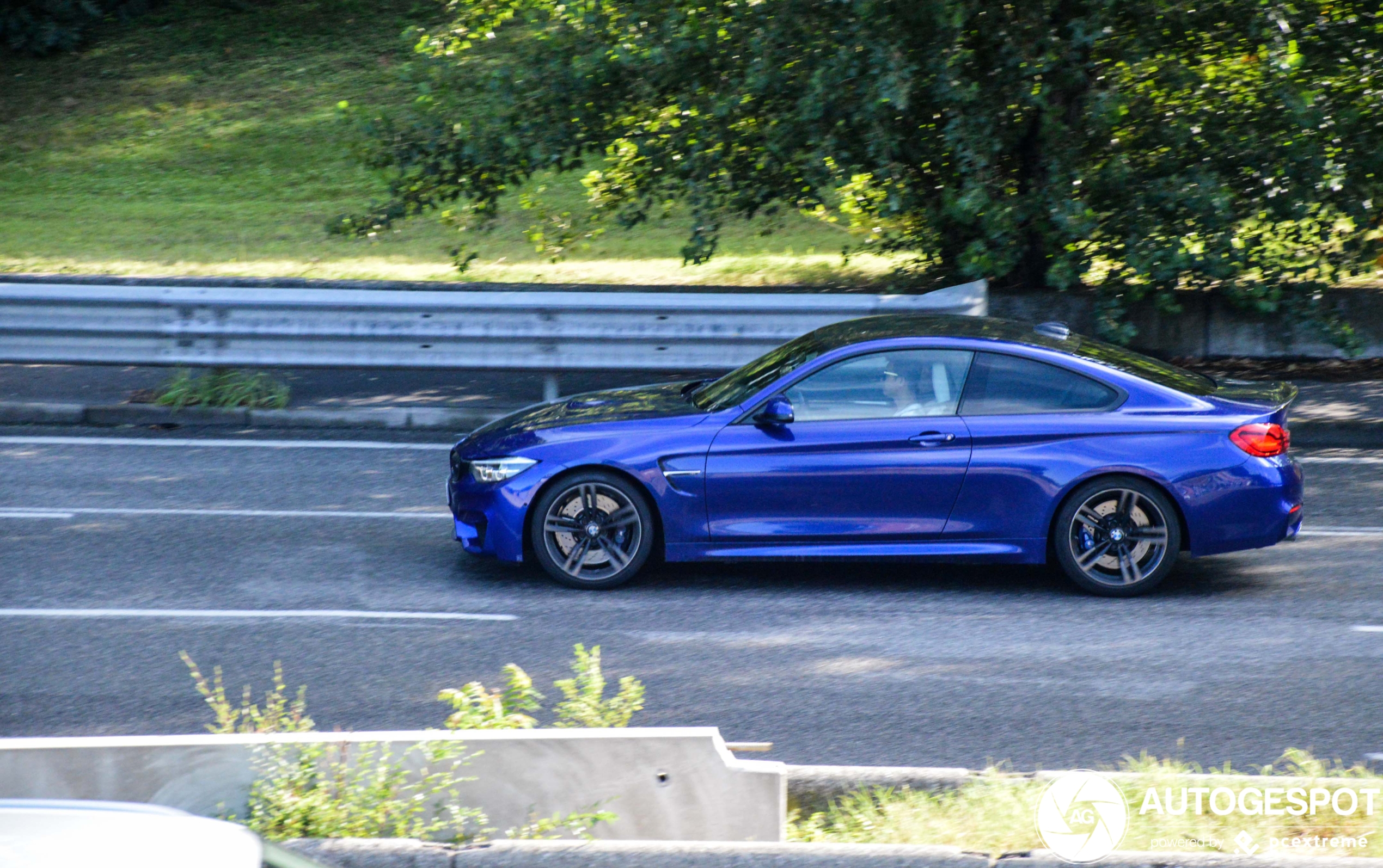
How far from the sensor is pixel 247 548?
8297 mm

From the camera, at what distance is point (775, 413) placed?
7328mm

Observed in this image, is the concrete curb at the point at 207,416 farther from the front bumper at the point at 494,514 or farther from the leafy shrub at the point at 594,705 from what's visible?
the leafy shrub at the point at 594,705

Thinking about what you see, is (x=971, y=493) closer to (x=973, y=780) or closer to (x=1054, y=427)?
(x=1054, y=427)

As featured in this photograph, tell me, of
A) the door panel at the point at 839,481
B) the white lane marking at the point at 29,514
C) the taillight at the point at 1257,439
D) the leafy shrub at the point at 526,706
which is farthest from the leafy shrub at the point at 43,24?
the leafy shrub at the point at 526,706

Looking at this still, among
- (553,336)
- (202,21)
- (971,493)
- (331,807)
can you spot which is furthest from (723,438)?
(202,21)

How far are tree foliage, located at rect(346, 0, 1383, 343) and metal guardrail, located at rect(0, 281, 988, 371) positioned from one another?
1.42 m

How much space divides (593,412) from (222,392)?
5.11 m

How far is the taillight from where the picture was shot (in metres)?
7.25

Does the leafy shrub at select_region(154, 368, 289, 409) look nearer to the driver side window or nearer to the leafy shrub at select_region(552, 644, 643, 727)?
the driver side window

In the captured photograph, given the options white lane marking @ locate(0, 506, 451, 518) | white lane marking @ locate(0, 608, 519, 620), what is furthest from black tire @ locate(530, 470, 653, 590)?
white lane marking @ locate(0, 506, 451, 518)

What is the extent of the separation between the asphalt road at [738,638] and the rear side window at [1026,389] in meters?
1.01

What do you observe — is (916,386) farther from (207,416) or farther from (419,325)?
(207,416)

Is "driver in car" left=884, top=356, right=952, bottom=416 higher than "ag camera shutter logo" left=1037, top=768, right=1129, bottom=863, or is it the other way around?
"driver in car" left=884, top=356, right=952, bottom=416

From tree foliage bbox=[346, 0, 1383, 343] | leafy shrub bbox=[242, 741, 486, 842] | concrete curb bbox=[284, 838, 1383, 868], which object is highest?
tree foliage bbox=[346, 0, 1383, 343]
